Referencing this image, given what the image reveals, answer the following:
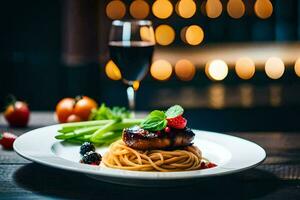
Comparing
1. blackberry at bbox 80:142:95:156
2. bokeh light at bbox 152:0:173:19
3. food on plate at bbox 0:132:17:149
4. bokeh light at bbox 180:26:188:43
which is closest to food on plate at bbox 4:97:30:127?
food on plate at bbox 0:132:17:149

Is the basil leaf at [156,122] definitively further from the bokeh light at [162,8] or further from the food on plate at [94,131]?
the bokeh light at [162,8]

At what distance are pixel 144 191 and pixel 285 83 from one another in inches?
246

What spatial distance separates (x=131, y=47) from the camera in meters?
2.40

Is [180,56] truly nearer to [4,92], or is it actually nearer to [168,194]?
[4,92]

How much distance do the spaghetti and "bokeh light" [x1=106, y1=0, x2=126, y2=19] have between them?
639cm

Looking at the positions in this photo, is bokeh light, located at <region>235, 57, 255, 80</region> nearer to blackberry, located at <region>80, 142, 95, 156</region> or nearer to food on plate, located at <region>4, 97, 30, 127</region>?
food on plate, located at <region>4, 97, 30, 127</region>

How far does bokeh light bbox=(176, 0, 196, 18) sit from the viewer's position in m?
7.88

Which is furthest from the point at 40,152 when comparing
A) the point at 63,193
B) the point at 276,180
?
the point at 276,180

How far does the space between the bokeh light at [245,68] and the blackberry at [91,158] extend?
6.10 m

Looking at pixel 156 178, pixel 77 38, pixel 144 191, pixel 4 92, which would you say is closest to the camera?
pixel 156 178

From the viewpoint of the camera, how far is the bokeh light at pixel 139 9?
8.11 m

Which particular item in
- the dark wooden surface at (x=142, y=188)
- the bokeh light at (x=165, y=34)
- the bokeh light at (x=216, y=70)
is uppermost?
the dark wooden surface at (x=142, y=188)

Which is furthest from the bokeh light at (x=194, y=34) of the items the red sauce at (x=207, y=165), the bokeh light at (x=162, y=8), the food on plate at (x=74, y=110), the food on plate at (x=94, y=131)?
the red sauce at (x=207, y=165)

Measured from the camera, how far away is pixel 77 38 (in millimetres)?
7914
